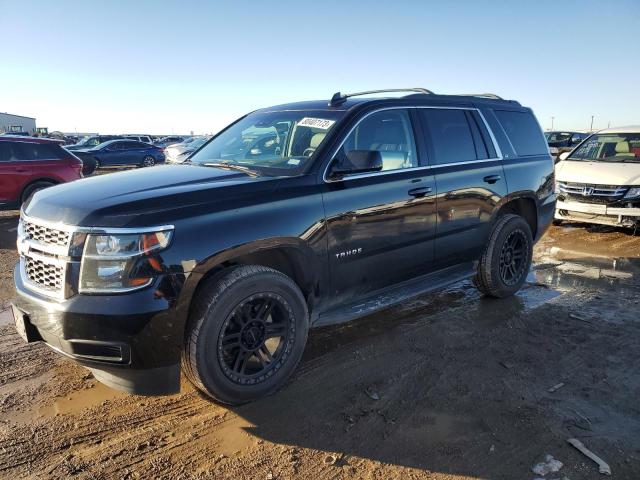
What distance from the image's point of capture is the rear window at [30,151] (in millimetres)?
10102

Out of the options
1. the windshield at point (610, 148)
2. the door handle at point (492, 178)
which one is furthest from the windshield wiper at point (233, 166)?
the windshield at point (610, 148)

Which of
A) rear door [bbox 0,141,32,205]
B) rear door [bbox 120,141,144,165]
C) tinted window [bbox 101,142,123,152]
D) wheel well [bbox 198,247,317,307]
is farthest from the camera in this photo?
rear door [bbox 120,141,144,165]

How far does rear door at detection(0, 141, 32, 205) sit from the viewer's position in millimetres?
9898

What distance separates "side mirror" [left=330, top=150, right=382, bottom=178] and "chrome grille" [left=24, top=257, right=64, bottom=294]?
1.85m

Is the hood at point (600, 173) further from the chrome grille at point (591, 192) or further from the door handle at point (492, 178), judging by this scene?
the door handle at point (492, 178)

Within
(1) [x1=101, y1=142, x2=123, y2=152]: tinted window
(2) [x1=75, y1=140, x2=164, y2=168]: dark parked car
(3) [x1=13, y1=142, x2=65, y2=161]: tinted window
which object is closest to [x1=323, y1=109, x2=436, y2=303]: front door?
(3) [x1=13, y1=142, x2=65, y2=161]: tinted window

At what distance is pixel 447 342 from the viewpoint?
420 cm

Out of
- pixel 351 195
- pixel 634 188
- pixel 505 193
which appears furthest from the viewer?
pixel 634 188

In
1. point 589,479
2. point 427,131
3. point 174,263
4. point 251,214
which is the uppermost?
point 427,131

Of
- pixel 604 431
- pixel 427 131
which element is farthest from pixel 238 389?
pixel 427 131

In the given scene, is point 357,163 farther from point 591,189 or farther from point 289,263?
point 591,189

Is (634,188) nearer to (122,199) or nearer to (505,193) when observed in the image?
(505,193)

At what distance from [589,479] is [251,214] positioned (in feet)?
7.68

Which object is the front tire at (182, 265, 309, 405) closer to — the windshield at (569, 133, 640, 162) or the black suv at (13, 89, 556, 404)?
the black suv at (13, 89, 556, 404)
